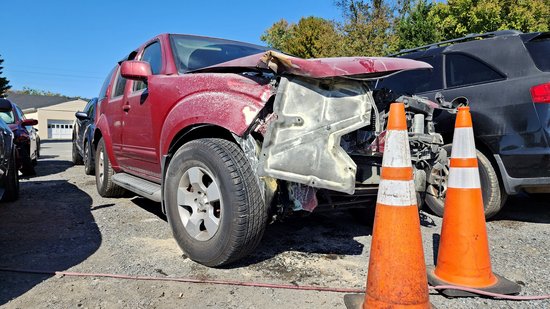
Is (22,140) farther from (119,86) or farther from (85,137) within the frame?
(119,86)

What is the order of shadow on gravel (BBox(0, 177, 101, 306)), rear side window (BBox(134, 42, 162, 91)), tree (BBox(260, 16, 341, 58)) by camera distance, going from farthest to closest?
tree (BBox(260, 16, 341, 58)) → rear side window (BBox(134, 42, 162, 91)) → shadow on gravel (BBox(0, 177, 101, 306))

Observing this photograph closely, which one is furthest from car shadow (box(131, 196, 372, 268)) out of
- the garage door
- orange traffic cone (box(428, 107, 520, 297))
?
the garage door

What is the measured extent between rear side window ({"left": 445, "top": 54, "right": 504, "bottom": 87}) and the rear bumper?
82 centimetres

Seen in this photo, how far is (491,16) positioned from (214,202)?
17.9 meters

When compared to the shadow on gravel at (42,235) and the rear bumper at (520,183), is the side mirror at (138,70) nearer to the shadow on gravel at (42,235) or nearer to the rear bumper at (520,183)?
the shadow on gravel at (42,235)

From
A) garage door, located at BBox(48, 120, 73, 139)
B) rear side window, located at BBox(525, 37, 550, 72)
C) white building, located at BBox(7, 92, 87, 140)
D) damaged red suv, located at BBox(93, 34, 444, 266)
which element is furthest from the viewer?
garage door, located at BBox(48, 120, 73, 139)

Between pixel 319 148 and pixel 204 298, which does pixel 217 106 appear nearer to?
pixel 319 148

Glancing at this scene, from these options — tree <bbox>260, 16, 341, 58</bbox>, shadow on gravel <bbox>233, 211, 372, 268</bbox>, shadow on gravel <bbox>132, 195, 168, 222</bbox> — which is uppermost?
tree <bbox>260, 16, 341, 58</bbox>

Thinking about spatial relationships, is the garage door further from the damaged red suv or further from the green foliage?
the damaged red suv

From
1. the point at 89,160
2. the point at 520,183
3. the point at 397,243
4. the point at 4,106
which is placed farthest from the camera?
the point at 89,160

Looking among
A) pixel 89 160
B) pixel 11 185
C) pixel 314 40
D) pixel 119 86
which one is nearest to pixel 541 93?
pixel 119 86

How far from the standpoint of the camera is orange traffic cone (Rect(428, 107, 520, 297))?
263 centimetres

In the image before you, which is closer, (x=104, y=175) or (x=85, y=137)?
(x=104, y=175)

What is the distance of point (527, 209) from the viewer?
200 inches
